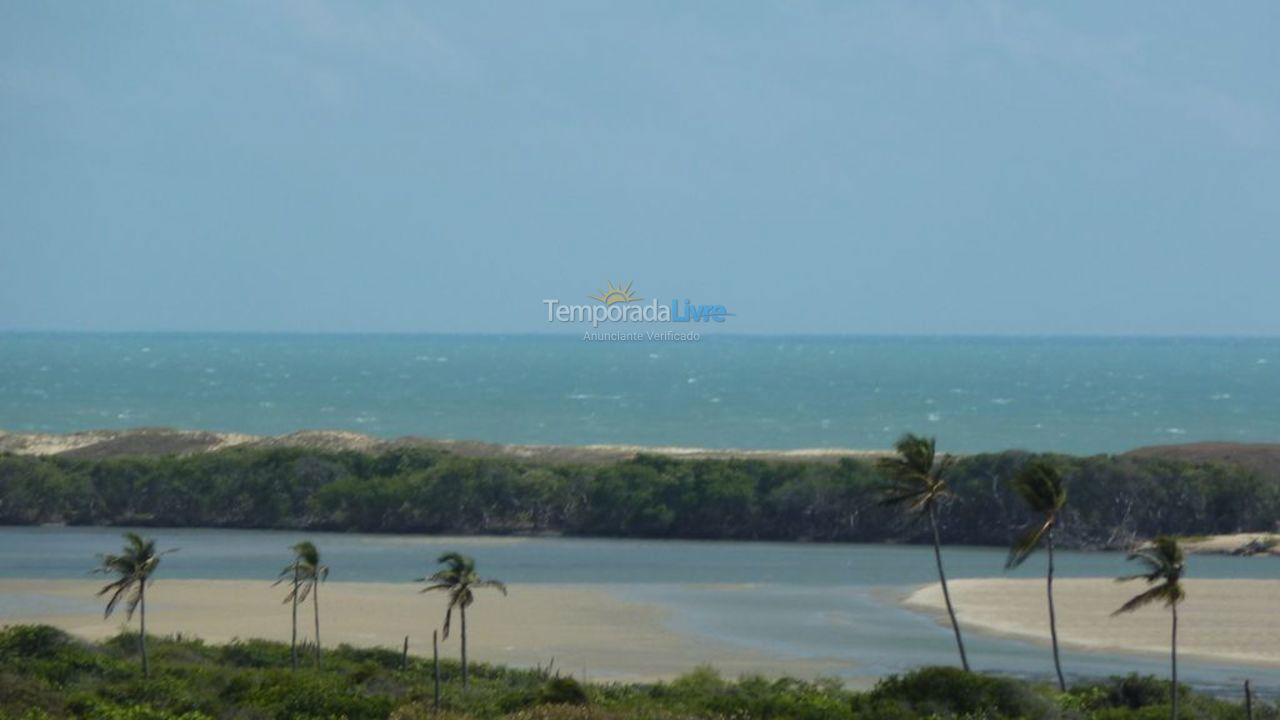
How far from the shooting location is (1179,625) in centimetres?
5478

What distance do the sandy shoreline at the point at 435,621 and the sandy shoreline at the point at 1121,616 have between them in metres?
8.12

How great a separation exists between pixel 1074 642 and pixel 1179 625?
400 cm

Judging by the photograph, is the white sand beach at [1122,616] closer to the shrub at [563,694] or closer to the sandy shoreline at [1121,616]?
the sandy shoreline at [1121,616]

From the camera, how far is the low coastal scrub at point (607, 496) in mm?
76812

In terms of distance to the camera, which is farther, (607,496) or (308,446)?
(308,446)

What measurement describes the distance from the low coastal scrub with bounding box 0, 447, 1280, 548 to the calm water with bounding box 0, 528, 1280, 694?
6.50ft

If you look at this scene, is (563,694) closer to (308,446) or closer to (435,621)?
(435,621)

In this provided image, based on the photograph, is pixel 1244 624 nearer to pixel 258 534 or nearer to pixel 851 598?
pixel 851 598

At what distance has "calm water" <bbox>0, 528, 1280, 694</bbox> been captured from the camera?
50.6 metres

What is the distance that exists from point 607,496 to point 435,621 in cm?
2780

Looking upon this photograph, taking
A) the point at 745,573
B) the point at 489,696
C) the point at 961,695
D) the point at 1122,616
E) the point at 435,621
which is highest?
the point at 961,695

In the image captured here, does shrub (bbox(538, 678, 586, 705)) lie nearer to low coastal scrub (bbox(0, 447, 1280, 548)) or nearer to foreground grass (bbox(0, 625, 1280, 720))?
foreground grass (bbox(0, 625, 1280, 720))

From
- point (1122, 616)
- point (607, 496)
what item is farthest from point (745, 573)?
point (1122, 616)

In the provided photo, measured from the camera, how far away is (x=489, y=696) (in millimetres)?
39719
